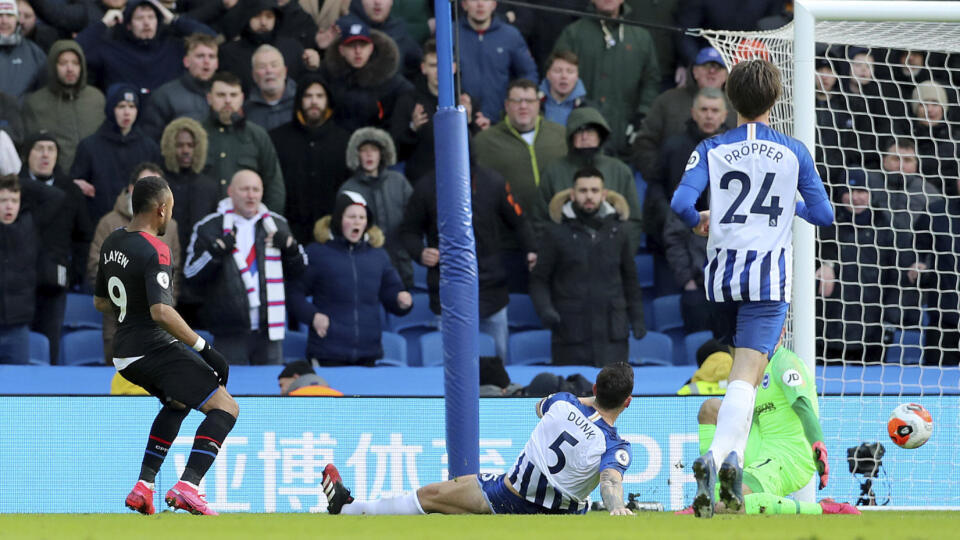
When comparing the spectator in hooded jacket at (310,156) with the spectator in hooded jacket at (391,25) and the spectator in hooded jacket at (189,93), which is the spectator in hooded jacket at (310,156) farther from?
the spectator in hooded jacket at (391,25)

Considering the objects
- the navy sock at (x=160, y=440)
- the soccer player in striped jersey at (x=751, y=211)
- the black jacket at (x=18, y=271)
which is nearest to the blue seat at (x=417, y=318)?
the black jacket at (x=18, y=271)

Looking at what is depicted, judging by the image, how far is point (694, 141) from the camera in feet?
39.6

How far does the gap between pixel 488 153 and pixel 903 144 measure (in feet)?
11.5

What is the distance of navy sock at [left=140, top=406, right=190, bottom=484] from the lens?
21.0 feet

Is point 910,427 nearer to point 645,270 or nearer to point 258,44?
point 645,270

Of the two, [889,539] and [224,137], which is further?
[224,137]

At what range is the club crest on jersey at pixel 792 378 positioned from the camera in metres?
7.44

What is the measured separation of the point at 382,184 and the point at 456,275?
3.58m

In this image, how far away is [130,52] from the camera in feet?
40.0

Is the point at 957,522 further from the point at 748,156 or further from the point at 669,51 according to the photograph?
the point at 669,51

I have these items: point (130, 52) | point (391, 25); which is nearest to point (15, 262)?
point (130, 52)

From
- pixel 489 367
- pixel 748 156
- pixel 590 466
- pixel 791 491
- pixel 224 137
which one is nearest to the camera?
pixel 748 156

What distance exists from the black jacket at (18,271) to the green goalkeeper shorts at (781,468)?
6.18 meters

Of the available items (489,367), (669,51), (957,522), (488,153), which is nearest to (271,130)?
(488,153)
